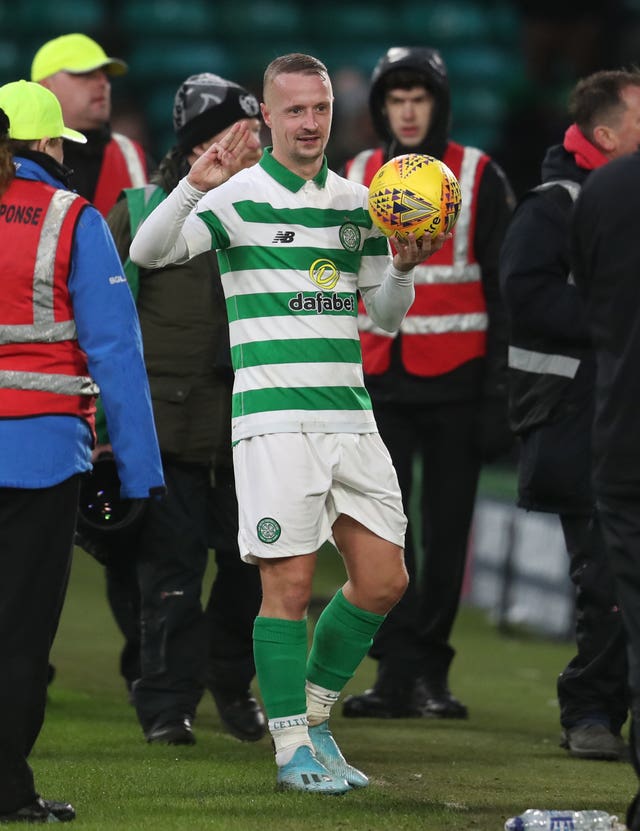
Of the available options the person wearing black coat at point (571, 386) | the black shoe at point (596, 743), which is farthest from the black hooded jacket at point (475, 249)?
the black shoe at point (596, 743)

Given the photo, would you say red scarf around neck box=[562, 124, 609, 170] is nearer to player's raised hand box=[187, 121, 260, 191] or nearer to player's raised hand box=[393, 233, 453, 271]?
player's raised hand box=[393, 233, 453, 271]

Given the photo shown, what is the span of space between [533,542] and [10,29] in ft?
25.5

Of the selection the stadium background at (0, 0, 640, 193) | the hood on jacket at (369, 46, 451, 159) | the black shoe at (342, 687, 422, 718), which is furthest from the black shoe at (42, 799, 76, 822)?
the stadium background at (0, 0, 640, 193)

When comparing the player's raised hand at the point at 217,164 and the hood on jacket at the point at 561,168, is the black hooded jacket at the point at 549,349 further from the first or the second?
the player's raised hand at the point at 217,164

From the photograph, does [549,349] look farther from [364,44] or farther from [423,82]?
[364,44]

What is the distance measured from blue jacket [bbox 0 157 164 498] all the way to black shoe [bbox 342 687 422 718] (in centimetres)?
252

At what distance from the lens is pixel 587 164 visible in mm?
6414

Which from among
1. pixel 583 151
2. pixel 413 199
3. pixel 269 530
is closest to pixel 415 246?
pixel 413 199

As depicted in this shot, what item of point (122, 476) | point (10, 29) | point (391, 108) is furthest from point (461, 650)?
point (10, 29)

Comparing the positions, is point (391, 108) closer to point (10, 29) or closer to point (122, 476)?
point (122, 476)

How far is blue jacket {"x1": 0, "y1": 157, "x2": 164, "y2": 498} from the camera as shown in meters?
4.84

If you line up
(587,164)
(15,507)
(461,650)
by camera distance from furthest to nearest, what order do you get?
(461,650) < (587,164) < (15,507)

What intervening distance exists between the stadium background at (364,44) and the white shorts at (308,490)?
1017 centimetres

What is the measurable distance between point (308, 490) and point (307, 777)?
0.84m
